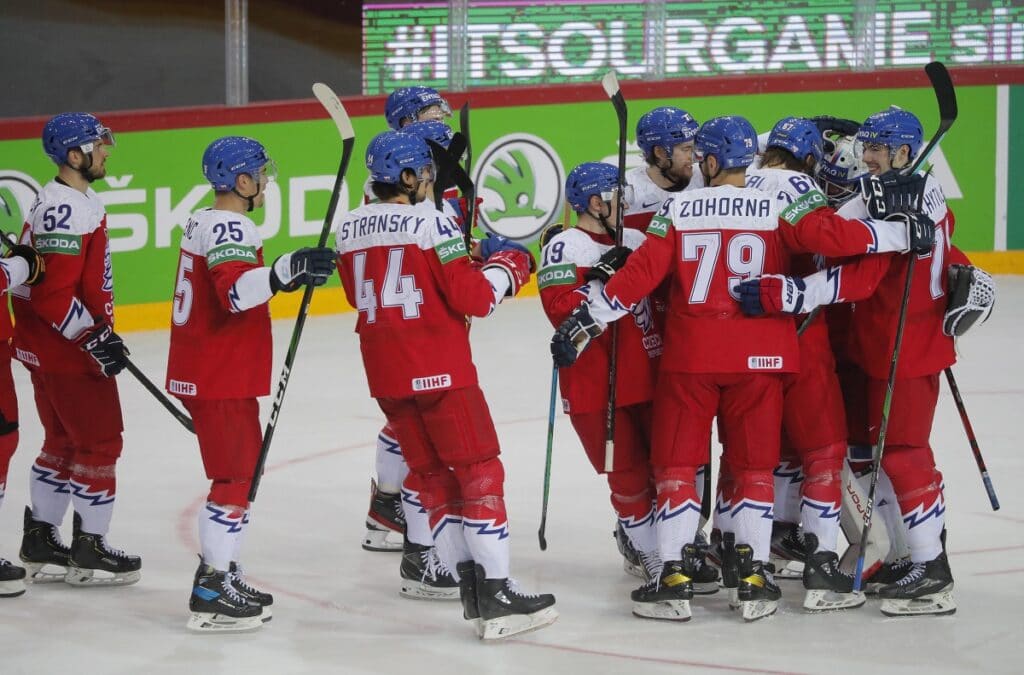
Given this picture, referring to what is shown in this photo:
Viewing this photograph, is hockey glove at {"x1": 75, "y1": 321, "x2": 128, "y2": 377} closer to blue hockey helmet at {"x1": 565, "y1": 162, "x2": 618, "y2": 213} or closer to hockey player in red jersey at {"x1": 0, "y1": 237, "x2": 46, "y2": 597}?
hockey player in red jersey at {"x1": 0, "y1": 237, "x2": 46, "y2": 597}

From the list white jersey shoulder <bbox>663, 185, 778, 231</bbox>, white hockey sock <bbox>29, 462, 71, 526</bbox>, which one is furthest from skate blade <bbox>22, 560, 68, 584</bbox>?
white jersey shoulder <bbox>663, 185, 778, 231</bbox>

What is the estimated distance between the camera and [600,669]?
4.66 metres

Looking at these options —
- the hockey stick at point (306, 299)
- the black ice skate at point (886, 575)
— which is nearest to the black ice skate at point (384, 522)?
the hockey stick at point (306, 299)

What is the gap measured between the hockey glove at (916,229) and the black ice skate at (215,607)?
95.7 inches

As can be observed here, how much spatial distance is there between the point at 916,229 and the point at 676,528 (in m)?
1.22

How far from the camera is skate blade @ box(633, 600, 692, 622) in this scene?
5125 mm

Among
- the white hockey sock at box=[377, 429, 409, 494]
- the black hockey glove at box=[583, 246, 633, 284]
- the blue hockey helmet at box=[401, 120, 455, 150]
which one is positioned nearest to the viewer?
the black hockey glove at box=[583, 246, 633, 284]

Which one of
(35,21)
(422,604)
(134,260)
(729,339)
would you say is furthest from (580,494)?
(35,21)

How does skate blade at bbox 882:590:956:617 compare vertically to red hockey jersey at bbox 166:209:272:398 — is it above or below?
below

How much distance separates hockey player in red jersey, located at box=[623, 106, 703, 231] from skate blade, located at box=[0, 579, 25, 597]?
8.13 feet

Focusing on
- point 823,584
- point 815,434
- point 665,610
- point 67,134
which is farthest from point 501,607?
point 67,134

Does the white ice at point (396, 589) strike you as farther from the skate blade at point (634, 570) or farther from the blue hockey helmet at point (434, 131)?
the blue hockey helmet at point (434, 131)

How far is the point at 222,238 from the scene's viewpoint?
16.3 ft

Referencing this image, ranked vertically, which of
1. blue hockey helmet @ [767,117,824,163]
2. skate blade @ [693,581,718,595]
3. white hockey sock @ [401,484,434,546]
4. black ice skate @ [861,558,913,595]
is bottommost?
skate blade @ [693,581,718,595]
